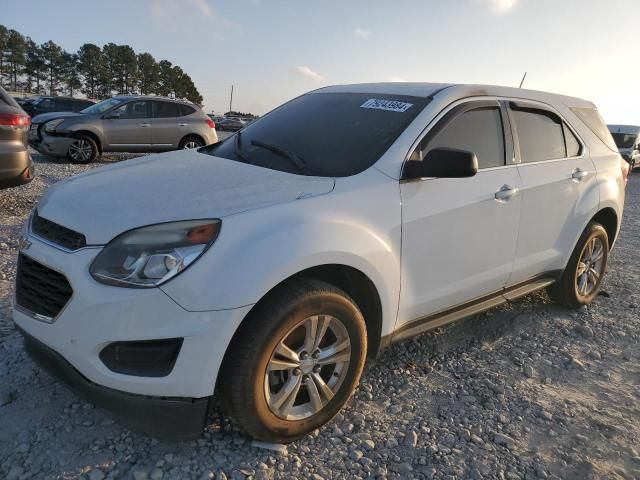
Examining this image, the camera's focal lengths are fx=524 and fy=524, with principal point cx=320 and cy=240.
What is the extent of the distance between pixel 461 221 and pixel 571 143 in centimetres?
166

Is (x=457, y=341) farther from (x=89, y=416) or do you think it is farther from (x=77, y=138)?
(x=77, y=138)

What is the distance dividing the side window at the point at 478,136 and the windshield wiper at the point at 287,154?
0.68 m

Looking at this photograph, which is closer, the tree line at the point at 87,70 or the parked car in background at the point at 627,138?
the parked car in background at the point at 627,138

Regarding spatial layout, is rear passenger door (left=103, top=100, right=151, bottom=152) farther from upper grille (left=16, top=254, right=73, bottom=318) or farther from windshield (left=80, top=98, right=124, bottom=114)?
upper grille (left=16, top=254, right=73, bottom=318)

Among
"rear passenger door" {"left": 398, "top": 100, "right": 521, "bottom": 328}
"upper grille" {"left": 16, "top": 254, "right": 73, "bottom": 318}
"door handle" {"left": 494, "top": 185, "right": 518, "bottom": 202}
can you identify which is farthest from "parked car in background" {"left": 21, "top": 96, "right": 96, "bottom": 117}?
"door handle" {"left": 494, "top": 185, "right": 518, "bottom": 202}

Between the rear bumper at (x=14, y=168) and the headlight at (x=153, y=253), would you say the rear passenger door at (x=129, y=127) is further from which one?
the headlight at (x=153, y=253)

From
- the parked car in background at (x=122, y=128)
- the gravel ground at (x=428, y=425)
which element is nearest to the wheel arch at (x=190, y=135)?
the parked car in background at (x=122, y=128)

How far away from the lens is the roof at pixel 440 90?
316 centimetres

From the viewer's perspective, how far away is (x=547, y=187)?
3578mm

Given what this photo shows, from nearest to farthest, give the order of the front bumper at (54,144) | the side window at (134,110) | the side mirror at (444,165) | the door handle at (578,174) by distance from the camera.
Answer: the side mirror at (444,165), the door handle at (578,174), the front bumper at (54,144), the side window at (134,110)

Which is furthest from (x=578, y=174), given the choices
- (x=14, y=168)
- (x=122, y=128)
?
(x=122, y=128)

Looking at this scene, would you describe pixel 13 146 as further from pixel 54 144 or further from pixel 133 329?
pixel 54 144

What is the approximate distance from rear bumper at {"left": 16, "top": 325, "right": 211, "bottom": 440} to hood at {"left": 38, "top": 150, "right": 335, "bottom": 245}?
569 millimetres

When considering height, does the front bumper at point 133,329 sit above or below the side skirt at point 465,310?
above
